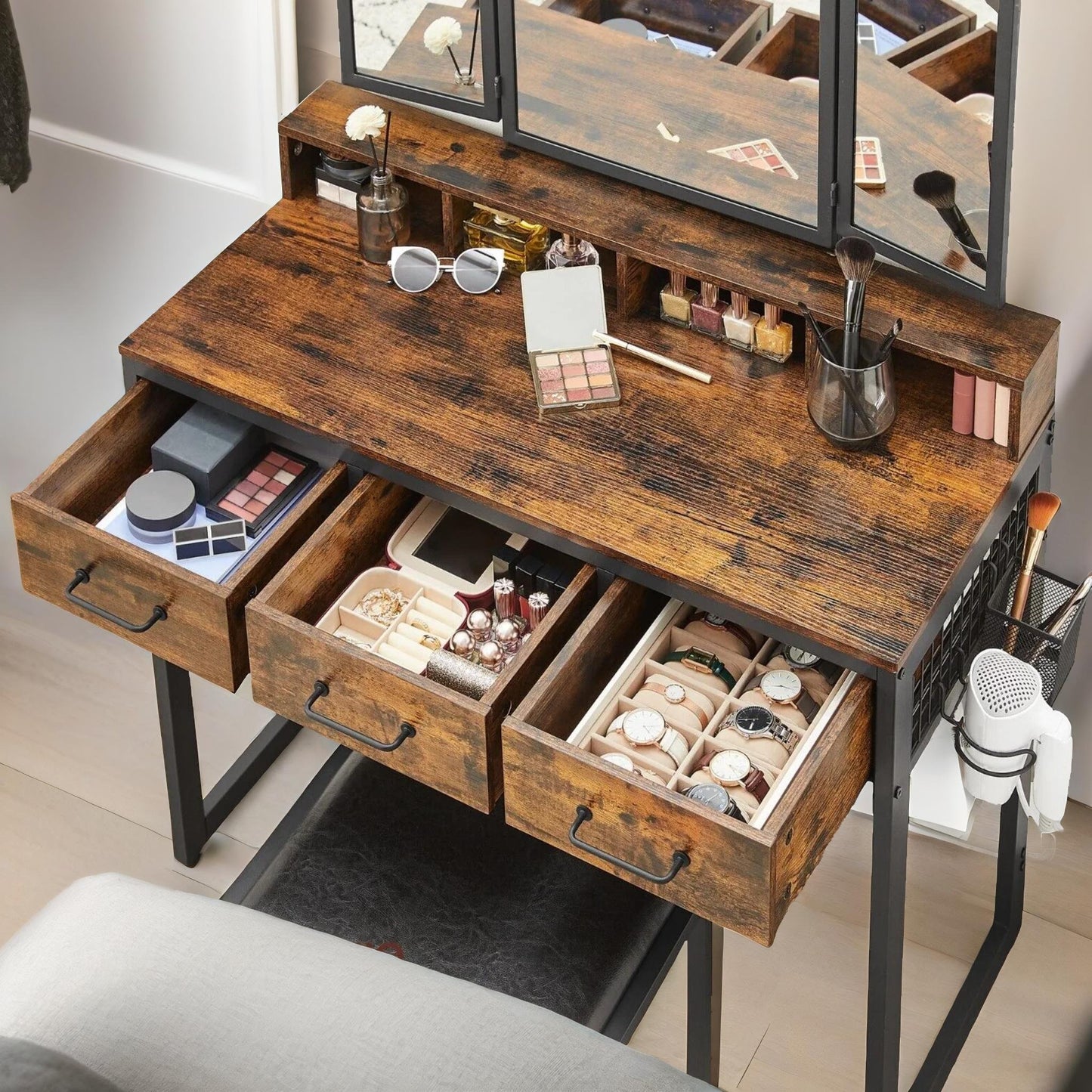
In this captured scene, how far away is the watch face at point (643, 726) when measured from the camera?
1527 mm

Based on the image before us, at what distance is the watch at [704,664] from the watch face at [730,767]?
0.33 ft

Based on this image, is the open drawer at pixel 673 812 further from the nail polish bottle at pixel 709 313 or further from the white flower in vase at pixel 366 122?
the white flower in vase at pixel 366 122

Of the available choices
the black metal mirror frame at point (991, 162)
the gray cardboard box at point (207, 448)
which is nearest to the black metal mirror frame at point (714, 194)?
the black metal mirror frame at point (991, 162)

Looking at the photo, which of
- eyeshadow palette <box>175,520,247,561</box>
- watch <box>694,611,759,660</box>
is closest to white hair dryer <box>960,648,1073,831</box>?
watch <box>694,611,759,660</box>

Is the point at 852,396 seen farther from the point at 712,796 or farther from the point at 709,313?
the point at 712,796

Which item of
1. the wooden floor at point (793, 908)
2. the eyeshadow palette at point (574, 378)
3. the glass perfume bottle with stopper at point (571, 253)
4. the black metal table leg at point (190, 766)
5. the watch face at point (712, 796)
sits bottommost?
the wooden floor at point (793, 908)

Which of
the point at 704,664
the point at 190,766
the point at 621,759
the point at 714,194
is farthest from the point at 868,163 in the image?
the point at 190,766

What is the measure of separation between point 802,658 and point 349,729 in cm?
46

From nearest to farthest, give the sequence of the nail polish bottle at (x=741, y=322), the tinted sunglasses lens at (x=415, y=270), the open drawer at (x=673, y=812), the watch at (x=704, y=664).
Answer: the open drawer at (x=673, y=812), the watch at (x=704, y=664), the nail polish bottle at (x=741, y=322), the tinted sunglasses lens at (x=415, y=270)

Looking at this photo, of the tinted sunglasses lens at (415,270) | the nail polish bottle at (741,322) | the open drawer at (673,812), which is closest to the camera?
the open drawer at (673,812)

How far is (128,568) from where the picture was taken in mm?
1653

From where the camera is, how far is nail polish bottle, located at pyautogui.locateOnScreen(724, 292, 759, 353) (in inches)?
67.6

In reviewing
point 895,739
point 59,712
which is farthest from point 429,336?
point 59,712

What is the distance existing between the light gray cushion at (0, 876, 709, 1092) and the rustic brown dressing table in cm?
22
